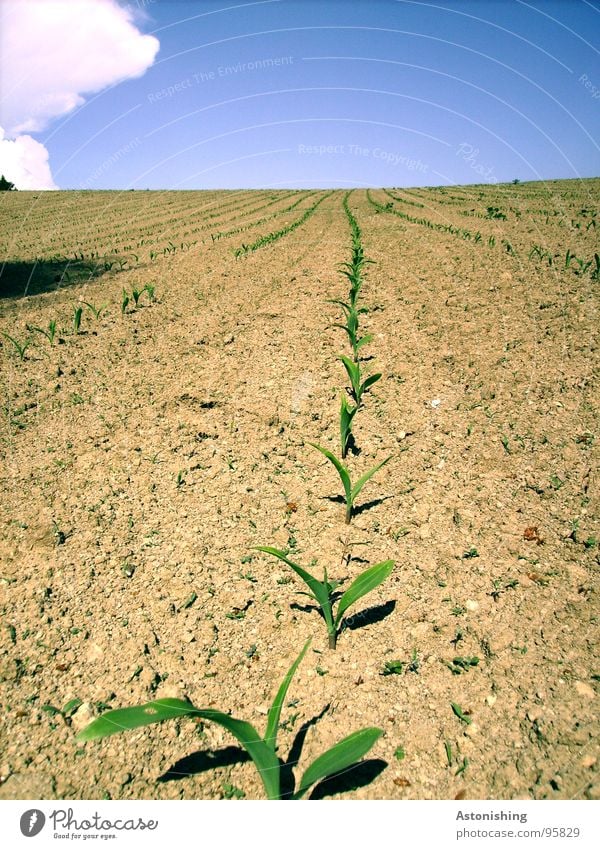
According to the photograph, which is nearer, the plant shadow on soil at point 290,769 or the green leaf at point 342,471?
the plant shadow on soil at point 290,769

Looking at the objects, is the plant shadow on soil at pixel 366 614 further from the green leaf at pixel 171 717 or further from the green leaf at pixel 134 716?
the green leaf at pixel 134 716

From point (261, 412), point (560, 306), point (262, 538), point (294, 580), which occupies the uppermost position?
point (560, 306)

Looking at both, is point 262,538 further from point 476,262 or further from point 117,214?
point 117,214

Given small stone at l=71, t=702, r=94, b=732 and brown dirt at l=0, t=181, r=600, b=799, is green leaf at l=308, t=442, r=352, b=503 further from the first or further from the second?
small stone at l=71, t=702, r=94, b=732

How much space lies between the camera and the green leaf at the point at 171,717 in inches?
49.3

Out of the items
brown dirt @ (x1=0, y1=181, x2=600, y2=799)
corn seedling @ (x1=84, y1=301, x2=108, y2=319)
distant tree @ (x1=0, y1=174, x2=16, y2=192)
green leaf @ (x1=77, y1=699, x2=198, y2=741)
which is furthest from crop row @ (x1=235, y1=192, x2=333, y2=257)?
distant tree @ (x1=0, y1=174, x2=16, y2=192)

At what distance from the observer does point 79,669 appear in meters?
→ 2.00

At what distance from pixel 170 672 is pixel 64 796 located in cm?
52
